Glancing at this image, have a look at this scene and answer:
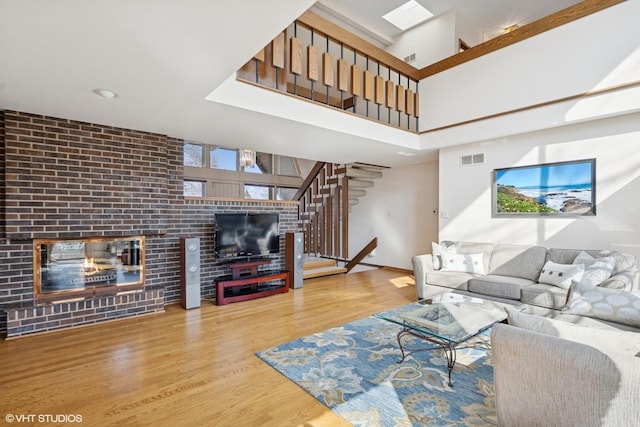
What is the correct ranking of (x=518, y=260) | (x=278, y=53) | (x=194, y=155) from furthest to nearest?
(x=194, y=155) → (x=518, y=260) → (x=278, y=53)

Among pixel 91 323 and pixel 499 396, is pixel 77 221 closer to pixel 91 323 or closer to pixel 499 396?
pixel 91 323

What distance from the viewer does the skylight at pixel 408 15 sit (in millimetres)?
5695

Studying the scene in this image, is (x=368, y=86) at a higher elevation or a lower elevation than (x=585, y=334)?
higher

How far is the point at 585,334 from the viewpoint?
1.38m

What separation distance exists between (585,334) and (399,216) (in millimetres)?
5480

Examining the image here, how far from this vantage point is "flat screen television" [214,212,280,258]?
4562mm

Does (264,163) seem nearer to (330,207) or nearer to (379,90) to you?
(330,207)

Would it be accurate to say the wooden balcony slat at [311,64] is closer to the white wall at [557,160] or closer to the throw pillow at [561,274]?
the white wall at [557,160]

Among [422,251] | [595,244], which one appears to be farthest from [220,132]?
[595,244]

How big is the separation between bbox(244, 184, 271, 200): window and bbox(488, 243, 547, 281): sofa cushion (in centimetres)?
641

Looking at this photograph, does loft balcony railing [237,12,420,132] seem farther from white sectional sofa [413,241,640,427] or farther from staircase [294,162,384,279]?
white sectional sofa [413,241,640,427]

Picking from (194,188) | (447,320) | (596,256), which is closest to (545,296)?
(596,256)

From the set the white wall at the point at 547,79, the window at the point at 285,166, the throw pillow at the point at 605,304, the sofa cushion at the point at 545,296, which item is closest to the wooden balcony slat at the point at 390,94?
the white wall at the point at 547,79

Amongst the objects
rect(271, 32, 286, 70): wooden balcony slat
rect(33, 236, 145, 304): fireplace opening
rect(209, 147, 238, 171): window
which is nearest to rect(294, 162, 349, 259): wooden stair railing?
rect(209, 147, 238, 171): window
